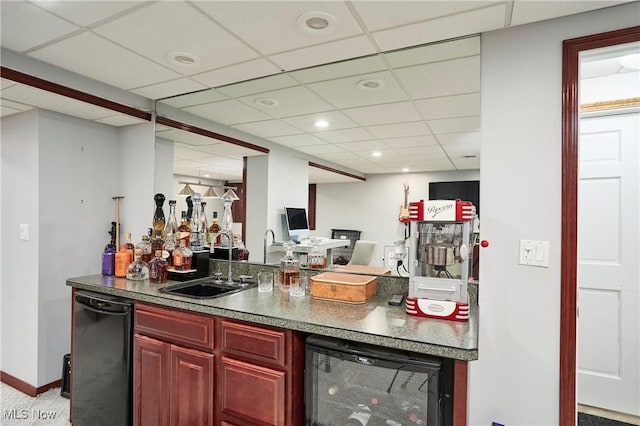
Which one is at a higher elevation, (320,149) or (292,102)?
(292,102)

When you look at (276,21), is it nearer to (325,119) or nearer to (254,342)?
(325,119)

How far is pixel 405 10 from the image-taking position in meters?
1.58

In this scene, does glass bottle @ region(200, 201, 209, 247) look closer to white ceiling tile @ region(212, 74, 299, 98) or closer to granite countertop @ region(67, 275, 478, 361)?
granite countertop @ region(67, 275, 478, 361)

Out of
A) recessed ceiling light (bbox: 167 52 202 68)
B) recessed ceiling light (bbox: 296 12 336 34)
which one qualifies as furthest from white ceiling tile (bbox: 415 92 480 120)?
recessed ceiling light (bbox: 167 52 202 68)

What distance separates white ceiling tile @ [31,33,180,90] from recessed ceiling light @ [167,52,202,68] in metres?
0.16

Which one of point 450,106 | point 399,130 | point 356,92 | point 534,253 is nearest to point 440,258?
point 534,253

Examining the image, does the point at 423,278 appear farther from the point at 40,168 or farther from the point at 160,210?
the point at 40,168

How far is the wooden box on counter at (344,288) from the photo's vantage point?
1.88 meters

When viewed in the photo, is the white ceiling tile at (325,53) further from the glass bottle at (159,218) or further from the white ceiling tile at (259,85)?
the glass bottle at (159,218)

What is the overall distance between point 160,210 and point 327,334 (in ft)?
6.41

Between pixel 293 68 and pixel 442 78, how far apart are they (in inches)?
37.1

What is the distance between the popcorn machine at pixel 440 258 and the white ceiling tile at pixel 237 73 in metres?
1.33

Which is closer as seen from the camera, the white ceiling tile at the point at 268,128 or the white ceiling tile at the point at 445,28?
the white ceiling tile at the point at 445,28

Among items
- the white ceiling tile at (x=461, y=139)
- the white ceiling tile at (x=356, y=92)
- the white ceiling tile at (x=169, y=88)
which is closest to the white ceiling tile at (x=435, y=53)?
the white ceiling tile at (x=356, y=92)
